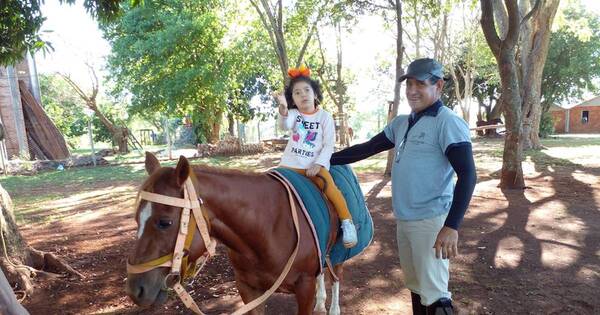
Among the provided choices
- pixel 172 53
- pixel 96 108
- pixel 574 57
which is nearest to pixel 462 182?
pixel 172 53

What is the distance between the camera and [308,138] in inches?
126

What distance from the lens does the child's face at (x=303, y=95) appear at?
326 cm

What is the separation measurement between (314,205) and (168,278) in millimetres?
1154

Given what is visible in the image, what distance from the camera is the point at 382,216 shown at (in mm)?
7008

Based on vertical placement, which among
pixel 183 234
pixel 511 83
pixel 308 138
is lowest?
pixel 183 234

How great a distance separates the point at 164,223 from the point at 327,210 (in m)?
1.33

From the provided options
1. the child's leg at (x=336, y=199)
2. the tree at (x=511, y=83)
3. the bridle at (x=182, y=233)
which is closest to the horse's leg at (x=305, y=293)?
the child's leg at (x=336, y=199)

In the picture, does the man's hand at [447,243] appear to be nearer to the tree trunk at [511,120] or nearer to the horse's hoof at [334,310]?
the horse's hoof at [334,310]

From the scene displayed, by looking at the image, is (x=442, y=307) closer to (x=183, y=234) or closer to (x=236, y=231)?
(x=236, y=231)

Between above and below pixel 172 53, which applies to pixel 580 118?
below

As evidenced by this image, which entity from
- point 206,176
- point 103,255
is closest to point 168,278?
point 206,176

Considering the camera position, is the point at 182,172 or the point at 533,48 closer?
the point at 182,172

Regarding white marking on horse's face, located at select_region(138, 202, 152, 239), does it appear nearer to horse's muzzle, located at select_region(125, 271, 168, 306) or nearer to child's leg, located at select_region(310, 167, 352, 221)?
horse's muzzle, located at select_region(125, 271, 168, 306)

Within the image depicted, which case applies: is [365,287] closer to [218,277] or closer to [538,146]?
[218,277]
